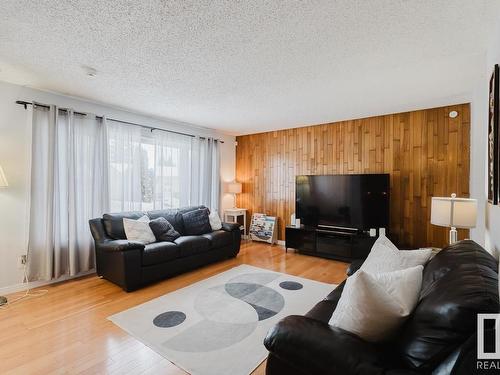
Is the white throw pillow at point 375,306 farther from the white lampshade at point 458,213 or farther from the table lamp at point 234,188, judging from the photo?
the table lamp at point 234,188

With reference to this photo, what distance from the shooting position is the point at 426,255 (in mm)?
1841

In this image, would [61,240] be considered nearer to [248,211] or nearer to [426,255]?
[248,211]

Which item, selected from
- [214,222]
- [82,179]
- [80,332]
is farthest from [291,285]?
[82,179]

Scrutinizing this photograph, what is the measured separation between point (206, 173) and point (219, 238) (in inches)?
65.6

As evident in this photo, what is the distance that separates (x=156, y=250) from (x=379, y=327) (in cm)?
281

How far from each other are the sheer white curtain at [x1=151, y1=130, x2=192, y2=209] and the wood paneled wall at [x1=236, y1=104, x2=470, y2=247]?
179cm

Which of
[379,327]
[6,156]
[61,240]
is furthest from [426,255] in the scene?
[6,156]

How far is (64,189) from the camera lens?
3.45 m

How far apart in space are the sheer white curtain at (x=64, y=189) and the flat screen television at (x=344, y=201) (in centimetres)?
338

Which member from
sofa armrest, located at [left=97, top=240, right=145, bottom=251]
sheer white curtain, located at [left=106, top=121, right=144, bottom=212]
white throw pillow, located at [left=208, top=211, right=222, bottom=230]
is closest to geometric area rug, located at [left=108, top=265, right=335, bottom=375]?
sofa armrest, located at [left=97, top=240, right=145, bottom=251]

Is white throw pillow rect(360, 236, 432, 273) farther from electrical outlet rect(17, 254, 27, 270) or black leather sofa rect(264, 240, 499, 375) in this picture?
electrical outlet rect(17, 254, 27, 270)

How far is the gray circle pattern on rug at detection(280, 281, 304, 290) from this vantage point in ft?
10.6

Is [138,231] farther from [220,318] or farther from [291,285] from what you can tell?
[291,285]

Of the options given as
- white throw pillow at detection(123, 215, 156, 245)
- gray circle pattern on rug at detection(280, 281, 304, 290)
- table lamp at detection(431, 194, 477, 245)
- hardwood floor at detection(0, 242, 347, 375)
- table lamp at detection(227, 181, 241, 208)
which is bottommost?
hardwood floor at detection(0, 242, 347, 375)
